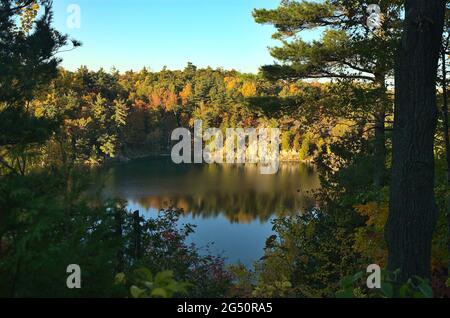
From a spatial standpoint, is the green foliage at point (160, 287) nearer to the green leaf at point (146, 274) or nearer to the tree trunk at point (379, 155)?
the green leaf at point (146, 274)

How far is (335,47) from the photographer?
9.84 meters

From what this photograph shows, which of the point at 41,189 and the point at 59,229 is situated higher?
the point at 41,189

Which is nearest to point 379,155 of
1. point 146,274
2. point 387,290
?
point 387,290

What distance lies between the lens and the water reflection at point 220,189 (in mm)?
24328

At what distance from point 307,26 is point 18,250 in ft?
33.2

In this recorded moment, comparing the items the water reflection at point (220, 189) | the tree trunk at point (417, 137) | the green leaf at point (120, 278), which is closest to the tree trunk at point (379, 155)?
the tree trunk at point (417, 137)

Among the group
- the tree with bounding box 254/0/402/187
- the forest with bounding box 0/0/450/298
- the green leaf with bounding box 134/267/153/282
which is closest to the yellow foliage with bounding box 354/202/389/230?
the forest with bounding box 0/0/450/298

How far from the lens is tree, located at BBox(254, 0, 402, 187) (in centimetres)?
879

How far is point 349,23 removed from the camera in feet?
30.6

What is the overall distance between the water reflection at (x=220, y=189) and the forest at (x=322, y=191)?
623cm

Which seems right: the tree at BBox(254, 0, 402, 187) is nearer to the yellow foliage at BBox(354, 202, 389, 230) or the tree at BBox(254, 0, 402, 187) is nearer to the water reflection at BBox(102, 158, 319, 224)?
the yellow foliage at BBox(354, 202, 389, 230)

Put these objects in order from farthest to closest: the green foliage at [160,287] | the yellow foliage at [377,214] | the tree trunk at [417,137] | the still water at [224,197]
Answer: the still water at [224,197] → the yellow foliage at [377,214] → the tree trunk at [417,137] → the green foliage at [160,287]
